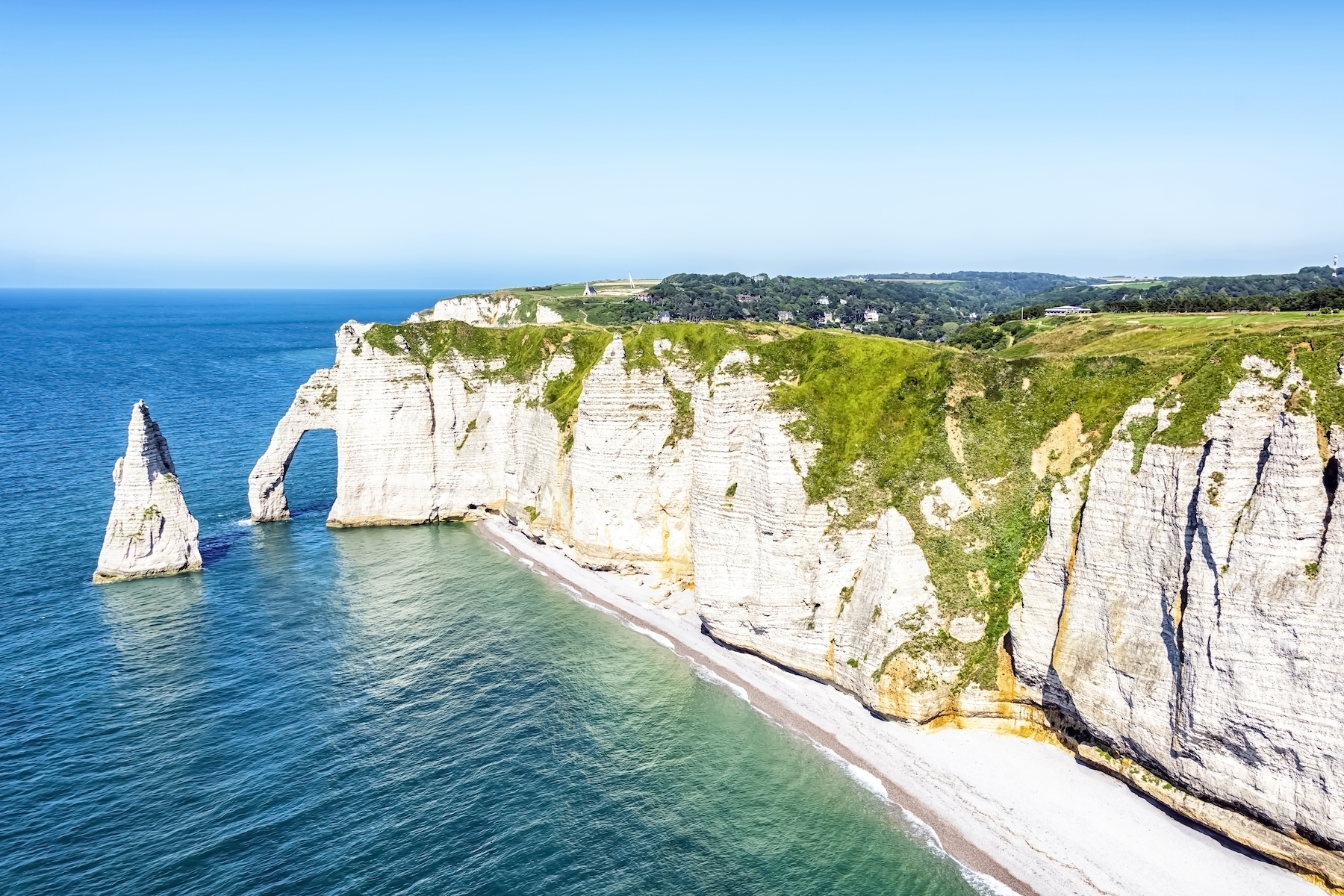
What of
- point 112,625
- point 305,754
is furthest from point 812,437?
point 112,625

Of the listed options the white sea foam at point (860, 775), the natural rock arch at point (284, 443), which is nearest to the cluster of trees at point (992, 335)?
the white sea foam at point (860, 775)

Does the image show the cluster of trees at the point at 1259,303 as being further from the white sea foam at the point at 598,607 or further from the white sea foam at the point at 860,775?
the white sea foam at the point at 598,607

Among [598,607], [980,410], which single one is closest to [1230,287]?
[980,410]

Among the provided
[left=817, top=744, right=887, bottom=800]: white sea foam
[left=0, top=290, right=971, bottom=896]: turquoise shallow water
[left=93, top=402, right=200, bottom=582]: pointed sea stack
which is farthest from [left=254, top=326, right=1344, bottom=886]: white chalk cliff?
[left=93, top=402, right=200, bottom=582]: pointed sea stack

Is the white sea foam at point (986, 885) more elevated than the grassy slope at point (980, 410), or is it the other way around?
the grassy slope at point (980, 410)

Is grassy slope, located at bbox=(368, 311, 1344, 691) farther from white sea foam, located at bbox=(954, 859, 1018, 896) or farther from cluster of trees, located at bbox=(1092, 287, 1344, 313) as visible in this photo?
cluster of trees, located at bbox=(1092, 287, 1344, 313)

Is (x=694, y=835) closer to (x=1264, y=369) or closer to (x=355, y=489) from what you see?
(x=1264, y=369)
